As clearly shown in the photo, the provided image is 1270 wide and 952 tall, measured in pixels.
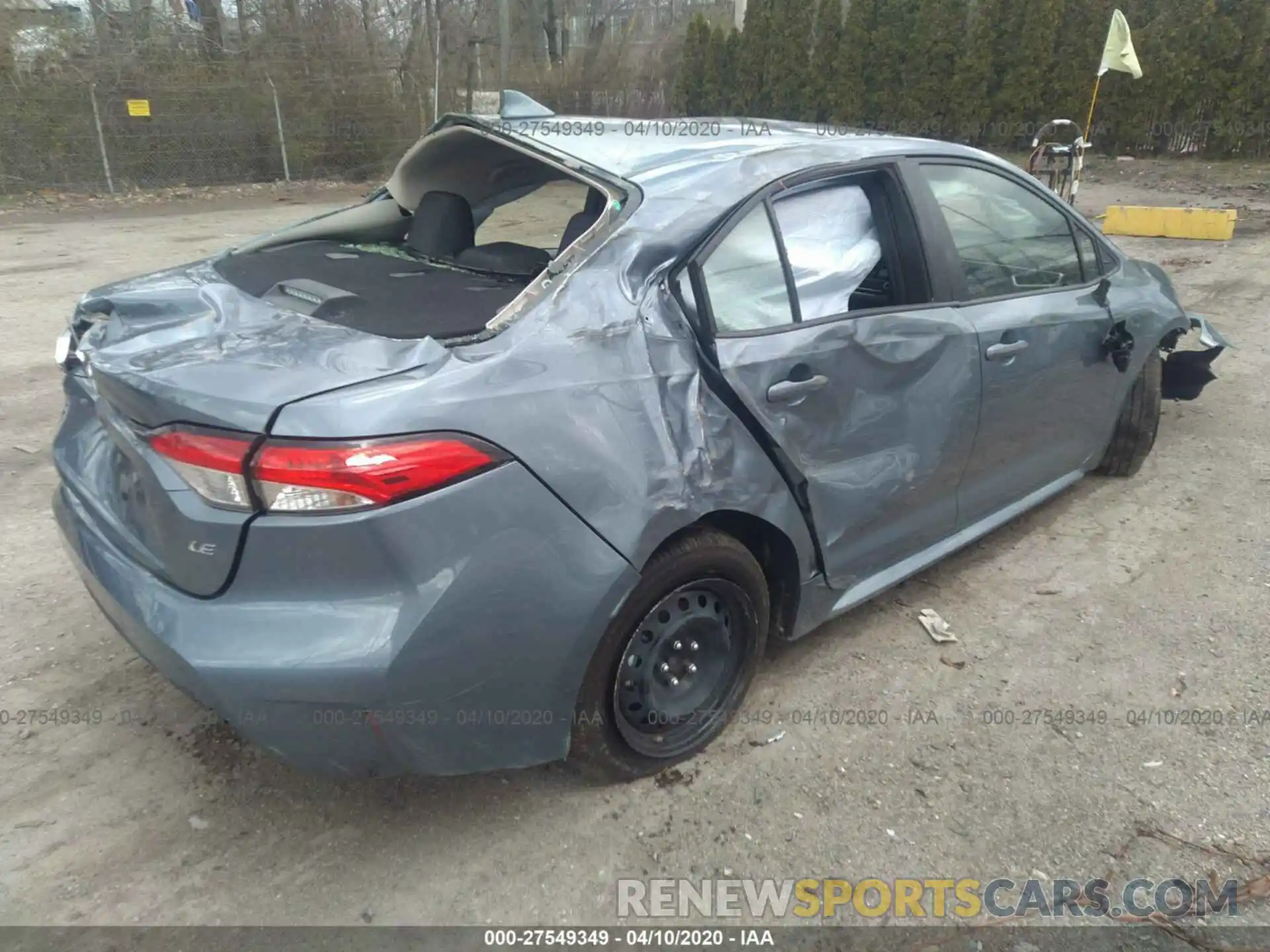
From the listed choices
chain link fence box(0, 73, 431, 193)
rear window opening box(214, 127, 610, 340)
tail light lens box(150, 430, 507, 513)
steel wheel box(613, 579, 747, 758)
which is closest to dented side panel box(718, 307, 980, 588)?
steel wheel box(613, 579, 747, 758)

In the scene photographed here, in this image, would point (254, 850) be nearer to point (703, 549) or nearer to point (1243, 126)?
point (703, 549)

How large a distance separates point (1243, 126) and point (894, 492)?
17424 mm

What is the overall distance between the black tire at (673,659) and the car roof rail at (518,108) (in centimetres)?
164

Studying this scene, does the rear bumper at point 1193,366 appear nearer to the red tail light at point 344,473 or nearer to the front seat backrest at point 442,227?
the front seat backrest at point 442,227

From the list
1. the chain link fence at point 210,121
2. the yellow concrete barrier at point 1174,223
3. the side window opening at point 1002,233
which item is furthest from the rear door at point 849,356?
the chain link fence at point 210,121

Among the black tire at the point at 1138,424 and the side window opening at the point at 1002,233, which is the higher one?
the side window opening at the point at 1002,233

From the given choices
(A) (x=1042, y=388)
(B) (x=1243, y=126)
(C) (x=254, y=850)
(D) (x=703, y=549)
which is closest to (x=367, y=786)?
(C) (x=254, y=850)

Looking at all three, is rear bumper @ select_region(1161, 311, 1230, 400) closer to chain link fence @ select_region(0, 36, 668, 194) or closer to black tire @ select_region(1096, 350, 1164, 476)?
black tire @ select_region(1096, 350, 1164, 476)

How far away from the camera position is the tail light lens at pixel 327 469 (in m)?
1.85

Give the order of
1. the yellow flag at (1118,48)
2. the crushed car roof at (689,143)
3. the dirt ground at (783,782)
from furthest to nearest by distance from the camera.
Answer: the yellow flag at (1118,48) → the crushed car roof at (689,143) → the dirt ground at (783,782)

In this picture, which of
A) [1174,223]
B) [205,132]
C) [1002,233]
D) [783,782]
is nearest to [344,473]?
[783,782]

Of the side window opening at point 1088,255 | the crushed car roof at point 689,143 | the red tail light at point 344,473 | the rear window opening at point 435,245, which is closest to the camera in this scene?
the red tail light at point 344,473

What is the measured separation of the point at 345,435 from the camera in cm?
185

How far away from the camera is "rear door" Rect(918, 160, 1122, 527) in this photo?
10.4 ft
